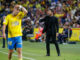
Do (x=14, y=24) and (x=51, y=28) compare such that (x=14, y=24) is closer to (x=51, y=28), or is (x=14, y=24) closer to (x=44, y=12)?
(x=51, y=28)

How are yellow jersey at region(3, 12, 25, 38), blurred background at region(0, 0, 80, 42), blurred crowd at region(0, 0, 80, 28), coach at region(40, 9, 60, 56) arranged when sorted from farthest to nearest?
1. blurred crowd at region(0, 0, 80, 28)
2. blurred background at region(0, 0, 80, 42)
3. coach at region(40, 9, 60, 56)
4. yellow jersey at region(3, 12, 25, 38)

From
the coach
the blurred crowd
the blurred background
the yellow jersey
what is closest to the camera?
the yellow jersey

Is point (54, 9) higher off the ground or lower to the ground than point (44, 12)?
higher

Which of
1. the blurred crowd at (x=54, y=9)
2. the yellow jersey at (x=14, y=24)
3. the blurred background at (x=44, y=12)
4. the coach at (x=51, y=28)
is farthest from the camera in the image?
the blurred crowd at (x=54, y=9)

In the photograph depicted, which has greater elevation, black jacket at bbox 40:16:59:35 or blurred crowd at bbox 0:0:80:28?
blurred crowd at bbox 0:0:80:28

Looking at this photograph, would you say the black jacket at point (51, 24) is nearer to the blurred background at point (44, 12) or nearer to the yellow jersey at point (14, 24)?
the yellow jersey at point (14, 24)

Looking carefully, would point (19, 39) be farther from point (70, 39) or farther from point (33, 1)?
point (33, 1)

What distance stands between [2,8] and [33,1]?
12.7 ft

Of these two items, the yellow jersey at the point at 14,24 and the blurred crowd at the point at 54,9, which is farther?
the blurred crowd at the point at 54,9

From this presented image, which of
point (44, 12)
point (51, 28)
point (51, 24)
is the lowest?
point (51, 28)

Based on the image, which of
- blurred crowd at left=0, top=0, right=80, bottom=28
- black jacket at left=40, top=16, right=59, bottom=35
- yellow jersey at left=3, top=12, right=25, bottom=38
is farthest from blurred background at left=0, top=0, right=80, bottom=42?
yellow jersey at left=3, top=12, right=25, bottom=38

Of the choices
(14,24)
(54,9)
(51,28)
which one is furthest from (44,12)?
(14,24)

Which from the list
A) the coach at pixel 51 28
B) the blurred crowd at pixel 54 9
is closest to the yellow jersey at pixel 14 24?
the coach at pixel 51 28

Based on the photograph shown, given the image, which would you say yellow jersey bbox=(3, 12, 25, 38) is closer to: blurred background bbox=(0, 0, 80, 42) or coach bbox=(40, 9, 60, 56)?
coach bbox=(40, 9, 60, 56)
